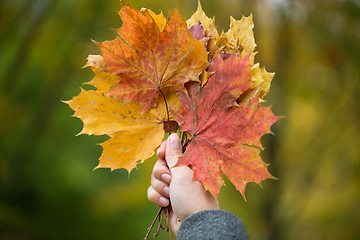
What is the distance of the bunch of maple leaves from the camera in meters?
0.86

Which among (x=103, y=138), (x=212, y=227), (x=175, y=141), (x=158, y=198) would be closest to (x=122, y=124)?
(x=175, y=141)

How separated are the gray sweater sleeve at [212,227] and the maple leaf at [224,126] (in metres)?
0.08

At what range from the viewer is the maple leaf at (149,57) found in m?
0.85

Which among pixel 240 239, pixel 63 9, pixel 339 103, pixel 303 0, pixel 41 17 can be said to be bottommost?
pixel 240 239

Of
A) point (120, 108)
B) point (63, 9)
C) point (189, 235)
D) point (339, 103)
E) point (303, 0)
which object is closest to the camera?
point (189, 235)

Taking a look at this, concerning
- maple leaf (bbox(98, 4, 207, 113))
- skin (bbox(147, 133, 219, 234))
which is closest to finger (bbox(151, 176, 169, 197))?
skin (bbox(147, 133, 219, 234))

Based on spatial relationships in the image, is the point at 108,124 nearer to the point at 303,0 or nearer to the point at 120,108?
the point at 120,108

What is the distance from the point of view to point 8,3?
2814 mm

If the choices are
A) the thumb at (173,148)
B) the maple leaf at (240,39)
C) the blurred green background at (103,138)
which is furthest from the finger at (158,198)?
the blurred green background at (103,138)

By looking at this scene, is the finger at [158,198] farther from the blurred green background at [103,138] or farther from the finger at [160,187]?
the blurred green background at [103,138]

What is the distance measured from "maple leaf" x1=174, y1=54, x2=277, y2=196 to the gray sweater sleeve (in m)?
0.08

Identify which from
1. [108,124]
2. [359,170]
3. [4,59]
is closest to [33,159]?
[4,59]

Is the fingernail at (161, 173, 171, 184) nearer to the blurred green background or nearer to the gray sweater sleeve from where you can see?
the gray sweater sleeve

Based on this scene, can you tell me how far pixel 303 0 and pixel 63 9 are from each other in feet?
8.30
